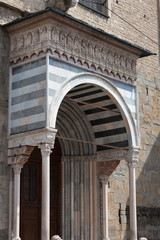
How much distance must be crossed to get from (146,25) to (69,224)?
720cm

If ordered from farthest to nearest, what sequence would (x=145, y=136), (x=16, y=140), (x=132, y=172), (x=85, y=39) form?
(x=145, y=136) < (x=132, y=172) < (x=85, y=39) < (x=16, y=140)

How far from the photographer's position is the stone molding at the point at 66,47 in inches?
432

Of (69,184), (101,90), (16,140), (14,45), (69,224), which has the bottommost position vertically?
(69,224)

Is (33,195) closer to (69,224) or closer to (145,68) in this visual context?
(69,224)

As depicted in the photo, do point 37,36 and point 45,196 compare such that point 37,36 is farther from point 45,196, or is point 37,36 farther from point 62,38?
point 45,196

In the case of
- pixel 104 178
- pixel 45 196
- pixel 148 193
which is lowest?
pixel 45 196

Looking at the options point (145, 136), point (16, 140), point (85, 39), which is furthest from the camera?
point (145, 136)

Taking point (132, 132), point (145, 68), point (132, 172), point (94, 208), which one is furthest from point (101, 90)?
point (145, 68)

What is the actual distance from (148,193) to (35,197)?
425 cm

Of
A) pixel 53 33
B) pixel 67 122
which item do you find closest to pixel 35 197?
pixel 67 122

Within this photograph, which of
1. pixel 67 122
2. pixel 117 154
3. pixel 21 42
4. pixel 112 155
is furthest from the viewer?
pixel 67 122

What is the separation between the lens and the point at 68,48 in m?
11.3

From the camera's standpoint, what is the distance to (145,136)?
1563 cm

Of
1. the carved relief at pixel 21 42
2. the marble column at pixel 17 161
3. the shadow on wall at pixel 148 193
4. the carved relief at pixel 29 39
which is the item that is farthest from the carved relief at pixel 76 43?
the shadow on wall at pixel 148 193
